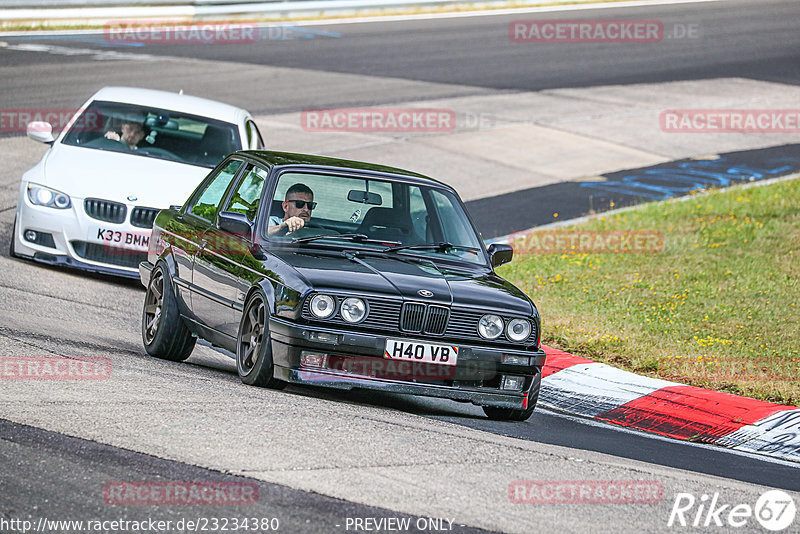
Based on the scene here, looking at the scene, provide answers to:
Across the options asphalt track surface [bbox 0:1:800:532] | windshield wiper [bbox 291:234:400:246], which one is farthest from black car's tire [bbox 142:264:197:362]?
windshield wiper [bbox 291:234:400:246]

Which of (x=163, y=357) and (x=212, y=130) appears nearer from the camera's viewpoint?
(x=163, y=357)

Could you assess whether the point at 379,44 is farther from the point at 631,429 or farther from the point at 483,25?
the point at 631,429

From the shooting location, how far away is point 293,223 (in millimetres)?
8445

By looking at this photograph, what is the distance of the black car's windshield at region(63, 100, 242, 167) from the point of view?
1279 centimetres

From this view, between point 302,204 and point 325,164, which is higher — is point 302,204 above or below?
below

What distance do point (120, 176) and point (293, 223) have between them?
4.17 metres

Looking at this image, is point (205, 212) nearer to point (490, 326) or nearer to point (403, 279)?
point (403, 279)

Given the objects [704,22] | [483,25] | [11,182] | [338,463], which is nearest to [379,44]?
[483,25]

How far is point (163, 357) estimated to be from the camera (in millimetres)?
9078

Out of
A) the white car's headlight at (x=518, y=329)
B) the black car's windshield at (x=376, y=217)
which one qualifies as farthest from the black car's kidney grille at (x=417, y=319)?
the black car's windshield at (x=376, y=217)

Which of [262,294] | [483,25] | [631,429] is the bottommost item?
[631,429]

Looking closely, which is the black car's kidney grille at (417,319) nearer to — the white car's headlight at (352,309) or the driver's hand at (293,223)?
the white car's headlight at (352,309)

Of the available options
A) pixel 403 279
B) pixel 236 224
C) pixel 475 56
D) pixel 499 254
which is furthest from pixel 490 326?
pixel 475 56

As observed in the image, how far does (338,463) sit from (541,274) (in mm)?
7842
